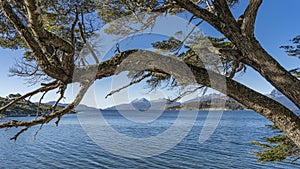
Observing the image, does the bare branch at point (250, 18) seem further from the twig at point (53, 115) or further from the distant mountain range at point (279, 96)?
the twig at point (53, 115)

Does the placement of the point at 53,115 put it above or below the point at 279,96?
below

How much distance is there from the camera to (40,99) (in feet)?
9.30

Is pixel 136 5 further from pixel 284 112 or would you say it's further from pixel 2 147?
pixel 2 147

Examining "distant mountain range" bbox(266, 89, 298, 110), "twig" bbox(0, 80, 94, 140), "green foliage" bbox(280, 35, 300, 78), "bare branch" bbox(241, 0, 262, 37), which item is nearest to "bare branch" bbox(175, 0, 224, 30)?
"bare branch" bbox(241, 0, 262, 37)

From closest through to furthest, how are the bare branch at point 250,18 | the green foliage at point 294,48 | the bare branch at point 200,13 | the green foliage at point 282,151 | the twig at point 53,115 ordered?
the twig at point 53,115
the bare branch at point 250,18
the bare branch at point 200,13
the green foliage at point 282,151
the green foliage at point 294,48

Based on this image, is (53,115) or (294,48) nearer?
(53,115)

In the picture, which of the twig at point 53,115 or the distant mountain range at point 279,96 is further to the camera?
the distant mountain range at point 279,96

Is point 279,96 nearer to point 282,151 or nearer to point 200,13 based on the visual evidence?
point 282,151

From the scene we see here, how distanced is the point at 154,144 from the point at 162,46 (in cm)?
1363

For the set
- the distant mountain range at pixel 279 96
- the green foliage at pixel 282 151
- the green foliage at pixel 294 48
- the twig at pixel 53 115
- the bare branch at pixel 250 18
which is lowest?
the green foliage at pixel 282 151

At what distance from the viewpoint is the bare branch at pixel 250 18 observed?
2.72 m

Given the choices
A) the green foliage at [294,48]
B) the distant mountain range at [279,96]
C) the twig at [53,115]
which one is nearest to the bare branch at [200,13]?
the distant mountain range at [279,96]

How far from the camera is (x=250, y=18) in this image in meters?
2.74

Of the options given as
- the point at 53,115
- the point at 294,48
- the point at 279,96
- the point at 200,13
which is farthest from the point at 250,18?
the point at 279,96
